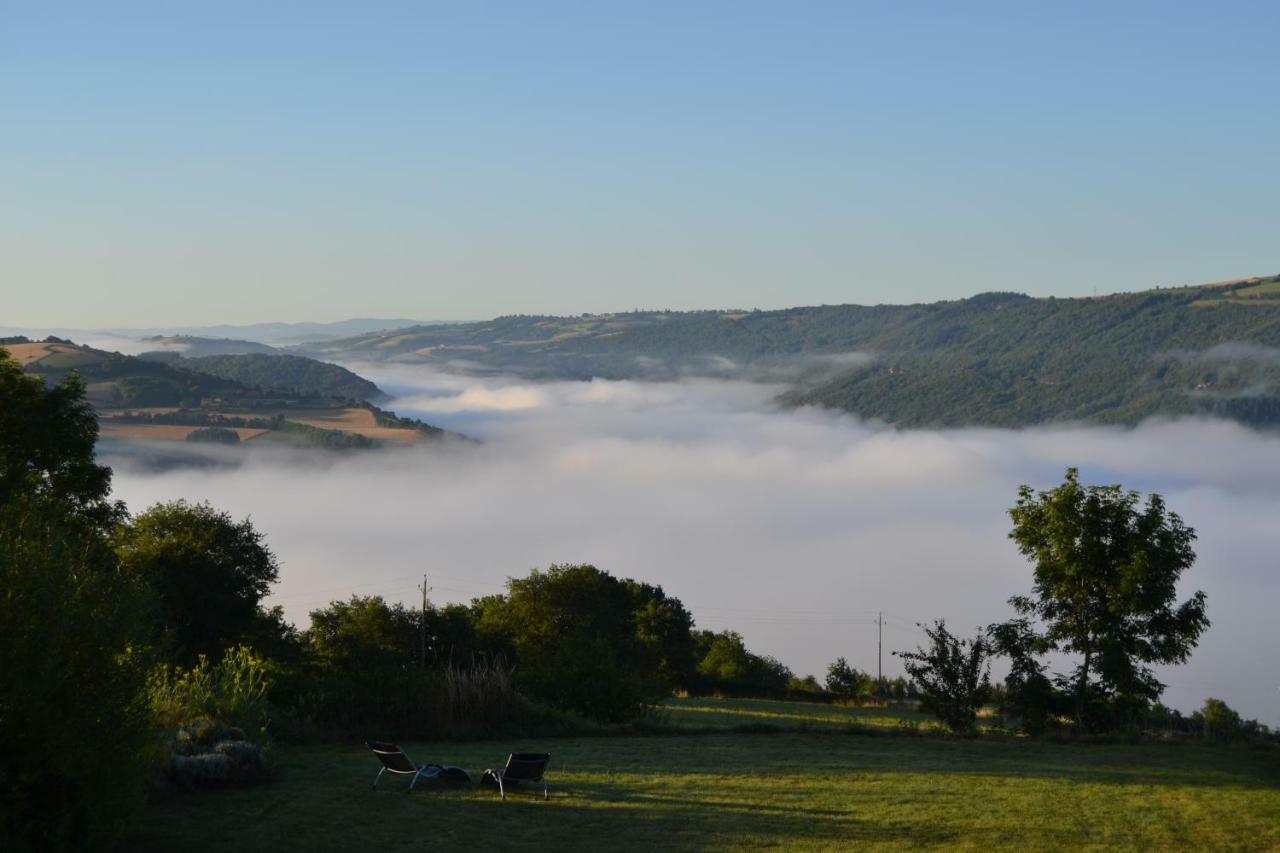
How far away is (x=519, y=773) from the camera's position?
15.4m

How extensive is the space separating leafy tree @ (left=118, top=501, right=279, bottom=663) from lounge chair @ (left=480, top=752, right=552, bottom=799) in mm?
20384

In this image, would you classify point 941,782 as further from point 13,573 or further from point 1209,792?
point 13,573

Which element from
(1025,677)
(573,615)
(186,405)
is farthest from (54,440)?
(186,405)

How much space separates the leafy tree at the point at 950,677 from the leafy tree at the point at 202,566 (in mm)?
18923

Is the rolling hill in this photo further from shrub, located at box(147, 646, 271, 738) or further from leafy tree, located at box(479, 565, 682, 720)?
shrub, located at box(147, 646, 271, 738)

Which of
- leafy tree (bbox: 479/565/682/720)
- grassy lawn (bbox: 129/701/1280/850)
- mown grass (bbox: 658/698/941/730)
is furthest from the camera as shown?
leafy tree (bbox: 479/565/682/720)

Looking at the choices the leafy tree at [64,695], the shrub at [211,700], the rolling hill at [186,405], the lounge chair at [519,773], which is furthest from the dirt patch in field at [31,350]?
the leafy tree at [64,695]

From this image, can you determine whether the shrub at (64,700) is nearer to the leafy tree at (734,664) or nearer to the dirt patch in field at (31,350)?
the leafy tree at (734,664)

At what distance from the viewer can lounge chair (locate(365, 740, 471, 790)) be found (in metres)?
15.6

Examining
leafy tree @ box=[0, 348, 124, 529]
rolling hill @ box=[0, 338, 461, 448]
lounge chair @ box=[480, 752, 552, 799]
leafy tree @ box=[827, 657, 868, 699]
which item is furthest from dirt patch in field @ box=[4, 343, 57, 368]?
lounge chair @ box=[480, 752, 552, 799]

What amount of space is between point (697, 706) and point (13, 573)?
30750 millimetres

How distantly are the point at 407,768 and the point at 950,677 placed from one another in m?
12.6

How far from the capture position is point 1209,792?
16125 millimetres

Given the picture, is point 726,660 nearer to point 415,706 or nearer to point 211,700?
point 415,706
